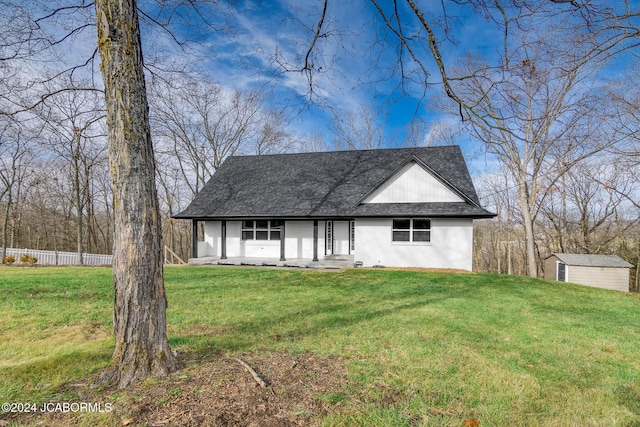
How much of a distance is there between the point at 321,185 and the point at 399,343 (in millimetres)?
13916

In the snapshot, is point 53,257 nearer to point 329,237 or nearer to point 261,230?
point 261,230

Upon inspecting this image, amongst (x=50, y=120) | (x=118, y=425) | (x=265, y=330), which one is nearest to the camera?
(x=118, y=425)

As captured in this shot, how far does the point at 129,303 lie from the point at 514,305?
8.23 metres

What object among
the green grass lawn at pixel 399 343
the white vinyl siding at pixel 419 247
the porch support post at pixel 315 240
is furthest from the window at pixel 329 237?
the green grass lawn at pixel 399 343

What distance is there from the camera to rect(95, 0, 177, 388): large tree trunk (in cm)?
307

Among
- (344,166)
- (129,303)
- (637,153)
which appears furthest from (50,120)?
(637,153)

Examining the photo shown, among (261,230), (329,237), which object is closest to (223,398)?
(329,237)

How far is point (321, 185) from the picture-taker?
709 inches

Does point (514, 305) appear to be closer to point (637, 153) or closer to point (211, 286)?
point (211, 286)

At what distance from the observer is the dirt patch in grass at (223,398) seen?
2477 millimetres

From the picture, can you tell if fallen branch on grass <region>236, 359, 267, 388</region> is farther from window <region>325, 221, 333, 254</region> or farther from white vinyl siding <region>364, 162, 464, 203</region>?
window <region>325, 221, 333, 254</region>

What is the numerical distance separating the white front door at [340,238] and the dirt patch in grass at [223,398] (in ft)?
44.0

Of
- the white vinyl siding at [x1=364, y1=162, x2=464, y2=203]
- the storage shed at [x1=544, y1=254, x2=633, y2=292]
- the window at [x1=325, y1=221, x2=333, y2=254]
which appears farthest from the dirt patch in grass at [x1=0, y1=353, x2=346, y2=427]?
the storage shed at [x1=544, y1=254, x2=633, y2=292]

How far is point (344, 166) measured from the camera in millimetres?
19188
